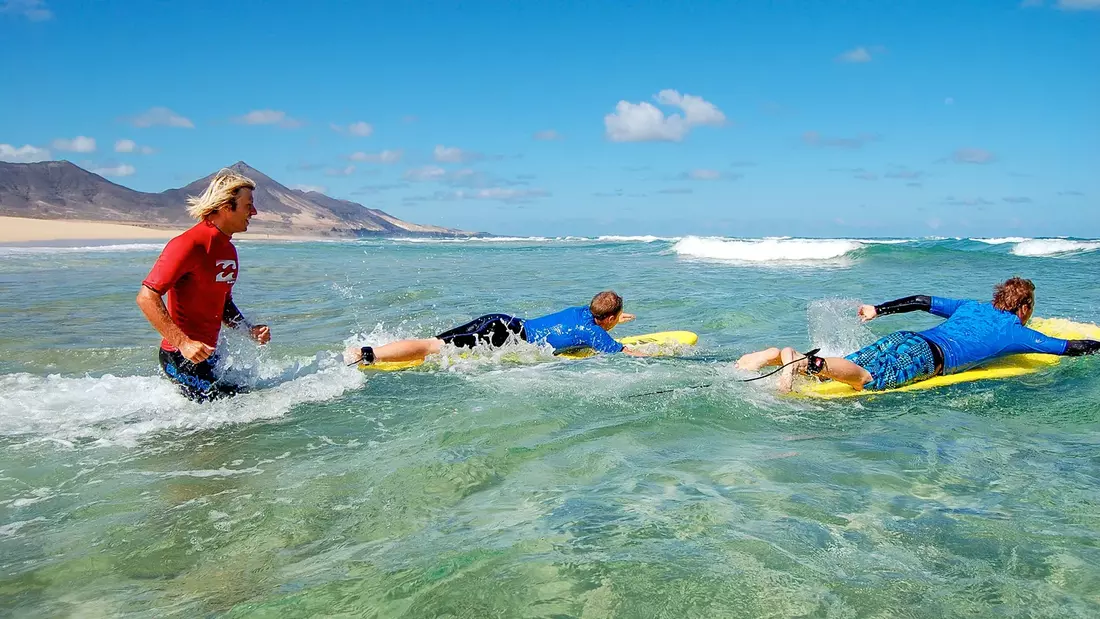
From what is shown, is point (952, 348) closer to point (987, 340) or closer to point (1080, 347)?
point (987, 340)

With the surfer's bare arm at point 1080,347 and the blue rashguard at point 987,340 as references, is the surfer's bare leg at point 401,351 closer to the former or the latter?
the blue rashguard at point 987,340

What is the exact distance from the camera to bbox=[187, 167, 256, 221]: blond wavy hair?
441 centimetres

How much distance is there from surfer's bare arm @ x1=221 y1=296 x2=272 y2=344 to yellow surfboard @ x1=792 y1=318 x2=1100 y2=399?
4.10 m

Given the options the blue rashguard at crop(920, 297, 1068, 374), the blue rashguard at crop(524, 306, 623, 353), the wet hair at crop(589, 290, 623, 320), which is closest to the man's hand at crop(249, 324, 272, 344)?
the blue rashguard at crop(524, 306, 623, 353)

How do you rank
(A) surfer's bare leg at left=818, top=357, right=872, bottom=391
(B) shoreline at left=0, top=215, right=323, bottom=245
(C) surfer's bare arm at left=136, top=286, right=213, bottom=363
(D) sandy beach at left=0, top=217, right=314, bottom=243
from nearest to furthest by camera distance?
1. (C) surfer's bare arm at left=136, top=286, right=213, bottom=363
2. (A) surfer's bare leg at left=818, top=357, right=872, bottom=391
3. (B) shoreline at left=0, top=215, right=323, bottom=245
4. (D) sandy beach at left=0, top=217, right=314, bottom=243

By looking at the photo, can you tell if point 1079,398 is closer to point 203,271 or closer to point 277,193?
point 203,271

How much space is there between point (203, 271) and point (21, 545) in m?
1.81

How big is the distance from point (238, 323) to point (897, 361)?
5.19m

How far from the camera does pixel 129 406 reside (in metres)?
5.16

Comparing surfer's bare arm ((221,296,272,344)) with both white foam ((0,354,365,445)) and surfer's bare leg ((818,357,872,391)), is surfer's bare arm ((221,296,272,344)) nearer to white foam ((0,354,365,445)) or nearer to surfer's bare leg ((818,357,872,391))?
white foam ((0,354,365,445))

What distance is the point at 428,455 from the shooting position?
432cm

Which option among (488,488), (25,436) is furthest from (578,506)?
(25,436)

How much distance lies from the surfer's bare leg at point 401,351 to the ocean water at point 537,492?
0.18 metres

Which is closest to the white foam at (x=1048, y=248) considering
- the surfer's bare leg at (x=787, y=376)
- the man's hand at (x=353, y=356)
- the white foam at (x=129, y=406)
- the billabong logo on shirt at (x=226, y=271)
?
the surfer's bare leg at (x=787, y=376)
